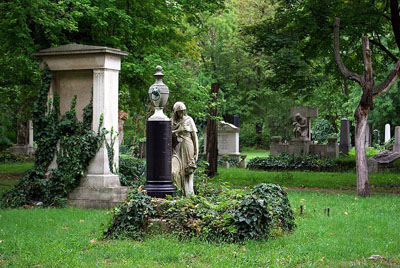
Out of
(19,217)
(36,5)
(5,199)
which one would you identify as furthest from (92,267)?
(36,5)

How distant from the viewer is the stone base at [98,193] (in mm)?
13812

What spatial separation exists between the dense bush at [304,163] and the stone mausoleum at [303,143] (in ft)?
4.73

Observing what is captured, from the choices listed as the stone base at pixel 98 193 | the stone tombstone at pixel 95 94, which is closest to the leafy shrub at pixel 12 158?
the stone tombstone at pixel 95 94

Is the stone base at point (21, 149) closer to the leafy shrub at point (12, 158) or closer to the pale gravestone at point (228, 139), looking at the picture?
the leafy shrub at point (12, 158)

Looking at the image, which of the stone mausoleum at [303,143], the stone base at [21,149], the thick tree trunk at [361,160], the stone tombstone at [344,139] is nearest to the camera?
the thick tree trunk at [361,160]

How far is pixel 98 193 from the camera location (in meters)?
13.9

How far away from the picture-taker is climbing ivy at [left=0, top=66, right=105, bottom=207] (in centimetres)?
1405

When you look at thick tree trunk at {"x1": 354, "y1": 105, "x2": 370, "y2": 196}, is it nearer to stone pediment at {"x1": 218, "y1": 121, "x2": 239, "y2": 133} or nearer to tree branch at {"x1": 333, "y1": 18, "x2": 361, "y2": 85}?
tree branch at {"x1": 333, "y1": 18, "x2": 361, "y2": 85}

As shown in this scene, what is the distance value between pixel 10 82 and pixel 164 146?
13438 mm

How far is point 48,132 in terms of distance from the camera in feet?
47.4

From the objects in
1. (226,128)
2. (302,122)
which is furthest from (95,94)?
(226,128)

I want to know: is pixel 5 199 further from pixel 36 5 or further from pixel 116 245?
pixel 116 245

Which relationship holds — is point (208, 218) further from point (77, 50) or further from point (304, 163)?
point (304, 163)

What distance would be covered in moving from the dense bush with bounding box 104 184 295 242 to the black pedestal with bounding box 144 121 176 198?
960 mm
